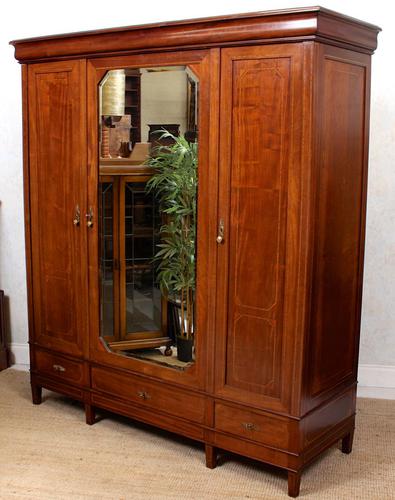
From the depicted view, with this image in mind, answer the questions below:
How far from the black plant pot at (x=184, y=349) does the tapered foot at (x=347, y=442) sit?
0.77m

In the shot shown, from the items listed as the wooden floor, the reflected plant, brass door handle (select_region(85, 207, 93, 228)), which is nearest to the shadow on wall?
the wooden floor

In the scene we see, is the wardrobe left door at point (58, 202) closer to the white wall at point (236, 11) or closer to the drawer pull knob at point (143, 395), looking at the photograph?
the drawer pull knob at point (143, 395)

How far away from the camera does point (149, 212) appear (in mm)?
3105

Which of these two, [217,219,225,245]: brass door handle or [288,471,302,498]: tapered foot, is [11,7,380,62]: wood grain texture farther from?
[288,471,302,498]: tapered foot

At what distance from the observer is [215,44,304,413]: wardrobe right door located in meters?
2.60

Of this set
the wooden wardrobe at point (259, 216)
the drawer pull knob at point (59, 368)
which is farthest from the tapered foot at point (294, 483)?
the drawer pull knob at point (59, 368)

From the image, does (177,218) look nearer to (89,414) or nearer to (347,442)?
(89,414)

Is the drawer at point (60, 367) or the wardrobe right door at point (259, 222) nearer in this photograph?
the wardrobe right door at point (259, 222)

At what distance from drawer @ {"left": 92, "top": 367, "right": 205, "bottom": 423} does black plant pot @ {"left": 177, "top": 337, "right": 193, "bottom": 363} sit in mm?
141

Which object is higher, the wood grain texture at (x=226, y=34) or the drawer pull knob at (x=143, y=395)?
the wood grain texture at (x=226, y=34)

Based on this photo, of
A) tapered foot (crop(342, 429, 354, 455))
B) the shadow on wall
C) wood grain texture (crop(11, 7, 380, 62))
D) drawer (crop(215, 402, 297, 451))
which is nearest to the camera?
wood grain texture (crop(11, 7, 380, 62))

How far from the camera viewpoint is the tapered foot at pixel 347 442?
3129 millimetres

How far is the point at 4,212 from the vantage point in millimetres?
Answer: 4234

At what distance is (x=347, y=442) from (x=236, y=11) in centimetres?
213
